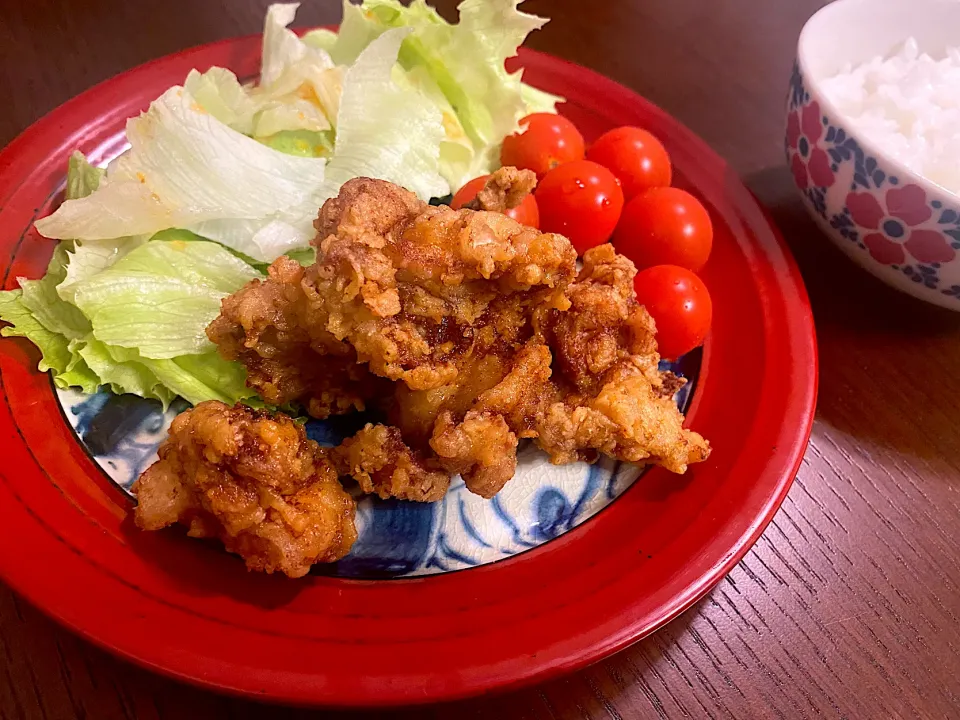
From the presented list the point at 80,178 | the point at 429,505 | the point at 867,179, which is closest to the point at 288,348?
the point at 429,505

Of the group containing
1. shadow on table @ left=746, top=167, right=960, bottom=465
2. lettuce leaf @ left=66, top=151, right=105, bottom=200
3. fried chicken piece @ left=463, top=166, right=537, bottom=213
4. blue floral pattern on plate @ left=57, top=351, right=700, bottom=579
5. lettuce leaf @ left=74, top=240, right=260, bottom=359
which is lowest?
shadow on table @ left=746, top=167, right=960, bottom=465

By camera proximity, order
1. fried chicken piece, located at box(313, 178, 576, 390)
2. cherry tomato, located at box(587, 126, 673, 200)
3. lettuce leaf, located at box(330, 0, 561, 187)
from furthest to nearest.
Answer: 1. lettuce leaf, located at box(330, 0, 561, 187)
2. cherry tomato, located at box(587, 126, 673, 200)
3. fried chicken piece, located at box(313, 178, 576, 390)

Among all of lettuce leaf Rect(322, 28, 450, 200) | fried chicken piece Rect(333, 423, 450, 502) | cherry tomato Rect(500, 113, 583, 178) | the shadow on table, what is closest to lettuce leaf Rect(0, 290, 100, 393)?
fried chicken piece Rect(333, 423, 450, 502)

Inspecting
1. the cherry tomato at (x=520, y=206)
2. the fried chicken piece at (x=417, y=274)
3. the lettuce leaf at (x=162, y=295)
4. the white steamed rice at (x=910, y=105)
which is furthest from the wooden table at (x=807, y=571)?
the cherry tomato at (x=520, y=206)

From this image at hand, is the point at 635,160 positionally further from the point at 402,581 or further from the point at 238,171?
the point at 402,581

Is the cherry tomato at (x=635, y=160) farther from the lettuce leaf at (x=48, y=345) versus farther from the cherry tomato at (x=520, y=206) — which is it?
the lettuce leaf at (x=48, y=345)

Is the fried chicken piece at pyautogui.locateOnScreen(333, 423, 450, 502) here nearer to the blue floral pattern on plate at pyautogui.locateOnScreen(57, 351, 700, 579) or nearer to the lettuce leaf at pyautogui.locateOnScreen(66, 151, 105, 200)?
the blue floral pattern on plate at pyautogui.locateOnScreen(57, 351, 700, 579)
